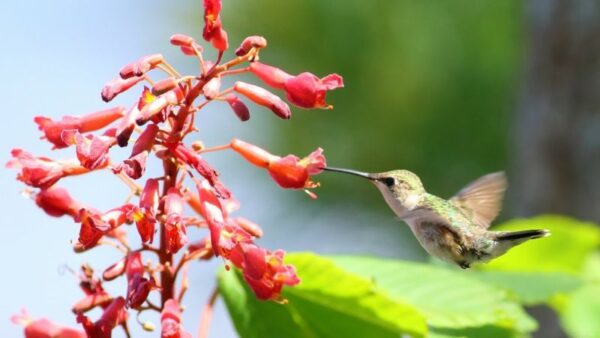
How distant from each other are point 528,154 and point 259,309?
4.34 metres

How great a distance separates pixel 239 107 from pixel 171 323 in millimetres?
598

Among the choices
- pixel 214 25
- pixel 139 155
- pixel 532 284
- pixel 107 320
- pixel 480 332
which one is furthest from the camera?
pixel 532 284

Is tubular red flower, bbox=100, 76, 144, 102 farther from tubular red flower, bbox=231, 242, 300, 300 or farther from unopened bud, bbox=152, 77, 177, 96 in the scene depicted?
tubular red flower, bbox=231, 242, 300, 300

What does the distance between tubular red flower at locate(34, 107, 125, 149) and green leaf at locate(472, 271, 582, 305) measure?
149 centimetres

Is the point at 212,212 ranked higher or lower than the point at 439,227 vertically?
lower

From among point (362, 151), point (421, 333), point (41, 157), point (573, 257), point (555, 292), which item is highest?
point (362, 151)

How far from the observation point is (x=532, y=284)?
3570 mm

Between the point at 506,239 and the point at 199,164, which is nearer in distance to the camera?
the point at 199,164

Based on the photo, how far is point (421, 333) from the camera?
113 inches

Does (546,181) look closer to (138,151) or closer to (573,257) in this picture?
(573,257)

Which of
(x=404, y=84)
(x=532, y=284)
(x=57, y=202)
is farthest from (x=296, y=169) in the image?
(x=404, y=84)

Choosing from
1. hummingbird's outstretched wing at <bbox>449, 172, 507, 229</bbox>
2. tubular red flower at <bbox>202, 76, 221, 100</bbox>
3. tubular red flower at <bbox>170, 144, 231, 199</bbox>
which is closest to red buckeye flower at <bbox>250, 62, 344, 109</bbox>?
tubular red flower at <bbox>202, 76, 221, 100</bbox>

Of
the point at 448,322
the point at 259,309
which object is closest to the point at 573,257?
the point at 448,322

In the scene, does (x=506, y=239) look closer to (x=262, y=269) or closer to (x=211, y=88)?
(x=262, y=269)
